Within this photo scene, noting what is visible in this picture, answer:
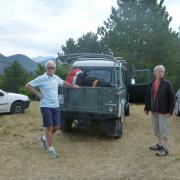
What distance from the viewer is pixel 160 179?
6824 millimetres

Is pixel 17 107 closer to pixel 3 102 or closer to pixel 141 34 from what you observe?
pixel 3 102

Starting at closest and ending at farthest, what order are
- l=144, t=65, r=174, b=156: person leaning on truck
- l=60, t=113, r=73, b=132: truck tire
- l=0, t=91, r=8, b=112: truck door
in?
l=144, t=65, r=174, b=156: person leaning on truck < l=60, t=113, r=73, b=132: truck tire < l=0, t=91, r=8, b=112: truck door

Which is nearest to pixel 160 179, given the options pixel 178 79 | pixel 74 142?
pixel 74 142

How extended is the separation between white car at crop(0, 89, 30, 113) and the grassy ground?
11.0 ft

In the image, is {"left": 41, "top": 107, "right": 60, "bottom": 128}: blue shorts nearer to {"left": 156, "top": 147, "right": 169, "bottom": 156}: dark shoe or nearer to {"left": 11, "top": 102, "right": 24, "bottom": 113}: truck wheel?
{"left": 156, "top": 147, "right": 169, "bottom": 156}: dark shoe

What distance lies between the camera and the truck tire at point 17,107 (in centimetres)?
1590

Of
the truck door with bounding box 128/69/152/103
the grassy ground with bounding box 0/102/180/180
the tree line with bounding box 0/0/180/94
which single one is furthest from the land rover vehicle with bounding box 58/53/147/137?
the tree line with bounding box 0/0/180/94

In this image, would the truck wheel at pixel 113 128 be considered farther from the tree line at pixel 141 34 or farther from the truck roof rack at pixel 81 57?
the tree line at pixel 141 34

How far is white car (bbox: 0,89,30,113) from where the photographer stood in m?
15.6

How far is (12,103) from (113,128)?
6.56m

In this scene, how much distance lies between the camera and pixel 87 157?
846 cm

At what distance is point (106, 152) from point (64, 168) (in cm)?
160

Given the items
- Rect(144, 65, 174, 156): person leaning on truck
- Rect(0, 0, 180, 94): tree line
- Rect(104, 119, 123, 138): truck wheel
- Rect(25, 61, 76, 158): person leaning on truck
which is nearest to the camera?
Rect(144, 65, 174, 156): person leaning on truck

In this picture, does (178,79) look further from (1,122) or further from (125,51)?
(1,122)
